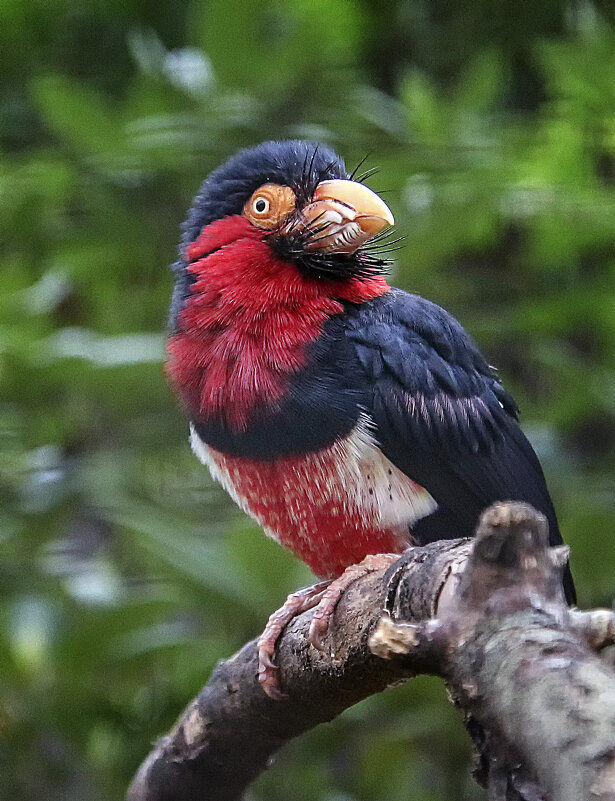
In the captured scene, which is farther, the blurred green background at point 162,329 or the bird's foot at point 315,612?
the blurred green background at point 162,329

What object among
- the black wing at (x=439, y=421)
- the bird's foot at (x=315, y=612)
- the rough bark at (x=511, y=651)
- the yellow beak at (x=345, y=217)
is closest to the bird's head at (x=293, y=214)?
the yellow beak at (x=345, y=217)

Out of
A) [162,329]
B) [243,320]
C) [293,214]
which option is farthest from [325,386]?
[162,329]

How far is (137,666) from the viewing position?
96.2 inches

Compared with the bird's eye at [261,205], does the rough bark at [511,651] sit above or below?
below

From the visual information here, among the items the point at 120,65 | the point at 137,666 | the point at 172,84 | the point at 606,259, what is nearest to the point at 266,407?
the point at 137,666

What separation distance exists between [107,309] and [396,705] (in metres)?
1.32

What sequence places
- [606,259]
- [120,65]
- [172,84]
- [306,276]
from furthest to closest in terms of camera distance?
[120,65]
[606,259]
[172,84]
[306,276]

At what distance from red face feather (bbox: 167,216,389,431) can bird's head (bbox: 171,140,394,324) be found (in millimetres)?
10

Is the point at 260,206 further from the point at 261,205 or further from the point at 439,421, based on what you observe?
the point at 439,421

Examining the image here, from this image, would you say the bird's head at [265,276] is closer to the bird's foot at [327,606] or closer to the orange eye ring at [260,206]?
the orange eye ring at [260,206]

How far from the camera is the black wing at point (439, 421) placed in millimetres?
1714

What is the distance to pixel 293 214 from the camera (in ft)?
5.97

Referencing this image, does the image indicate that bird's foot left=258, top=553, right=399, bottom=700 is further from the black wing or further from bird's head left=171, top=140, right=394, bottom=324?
bird's head left=171, top=140, right=394, bottom=324

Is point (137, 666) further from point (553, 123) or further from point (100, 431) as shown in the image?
point (553, 123)
